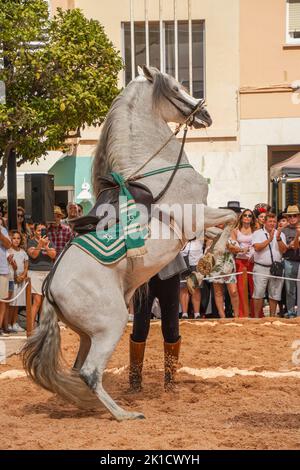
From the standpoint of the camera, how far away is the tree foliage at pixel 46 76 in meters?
14.2

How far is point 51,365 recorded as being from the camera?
625 centimetres

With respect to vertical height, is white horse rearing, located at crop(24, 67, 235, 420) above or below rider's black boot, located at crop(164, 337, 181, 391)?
above

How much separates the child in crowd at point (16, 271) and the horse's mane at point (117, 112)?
557 centimetres

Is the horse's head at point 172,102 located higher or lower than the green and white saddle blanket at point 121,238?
higher

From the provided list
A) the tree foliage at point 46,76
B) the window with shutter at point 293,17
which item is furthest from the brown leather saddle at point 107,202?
the window with shutter at point 293,17

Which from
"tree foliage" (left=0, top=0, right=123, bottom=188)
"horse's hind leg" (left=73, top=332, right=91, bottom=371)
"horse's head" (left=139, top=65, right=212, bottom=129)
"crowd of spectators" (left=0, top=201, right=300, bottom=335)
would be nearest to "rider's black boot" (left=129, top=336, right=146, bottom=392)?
"horse's hind leg" (left=73, top=332, right=91, bottom=371)

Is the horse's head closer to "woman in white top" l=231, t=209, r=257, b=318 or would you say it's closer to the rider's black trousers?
the rider's black trousers

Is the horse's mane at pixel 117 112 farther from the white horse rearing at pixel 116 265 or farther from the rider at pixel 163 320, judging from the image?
the rider at pixel 163 320

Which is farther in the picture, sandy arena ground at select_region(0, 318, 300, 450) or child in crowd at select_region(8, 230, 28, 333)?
child in crowd at select_region(8, 230, 28, 333)

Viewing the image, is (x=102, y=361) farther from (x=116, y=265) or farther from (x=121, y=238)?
(x=121, y=238)

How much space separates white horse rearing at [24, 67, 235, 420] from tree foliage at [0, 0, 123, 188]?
769 centimetres

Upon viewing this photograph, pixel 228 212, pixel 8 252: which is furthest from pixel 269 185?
pixel 228 212

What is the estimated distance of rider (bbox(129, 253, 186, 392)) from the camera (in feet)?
23.4

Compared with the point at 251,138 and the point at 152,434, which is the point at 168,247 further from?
the point at 251,138
